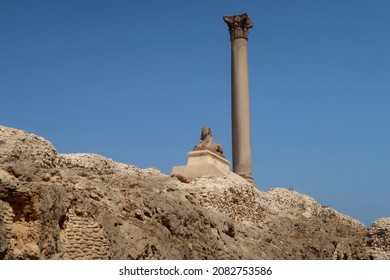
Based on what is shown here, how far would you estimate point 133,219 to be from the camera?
45.8ft

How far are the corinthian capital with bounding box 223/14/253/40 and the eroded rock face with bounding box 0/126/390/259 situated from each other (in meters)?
8.26

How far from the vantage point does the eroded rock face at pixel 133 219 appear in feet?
37.4

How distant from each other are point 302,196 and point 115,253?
732 inches

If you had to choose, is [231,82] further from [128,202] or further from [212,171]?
[128,202]

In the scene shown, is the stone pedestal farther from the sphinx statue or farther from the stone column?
the stone column

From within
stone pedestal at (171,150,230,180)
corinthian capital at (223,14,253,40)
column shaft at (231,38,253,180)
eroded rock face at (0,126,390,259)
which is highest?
corinthian capital at (223,14,253,40)

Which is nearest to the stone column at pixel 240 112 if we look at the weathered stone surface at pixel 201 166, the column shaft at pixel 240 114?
the column shaft at pixel 240 114

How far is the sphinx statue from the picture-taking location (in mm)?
24456

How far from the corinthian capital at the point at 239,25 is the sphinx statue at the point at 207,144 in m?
6.16

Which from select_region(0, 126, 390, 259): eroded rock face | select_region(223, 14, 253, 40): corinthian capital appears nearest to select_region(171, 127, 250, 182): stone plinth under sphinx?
select_region(0, 126, 390, 259): eroded rock face

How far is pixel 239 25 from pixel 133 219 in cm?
1716

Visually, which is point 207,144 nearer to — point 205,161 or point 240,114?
point 205,161

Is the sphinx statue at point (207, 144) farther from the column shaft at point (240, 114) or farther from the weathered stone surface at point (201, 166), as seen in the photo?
the column shaft at point (240, 114)

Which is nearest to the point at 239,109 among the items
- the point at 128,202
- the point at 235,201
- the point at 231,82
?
the point at 231,82
